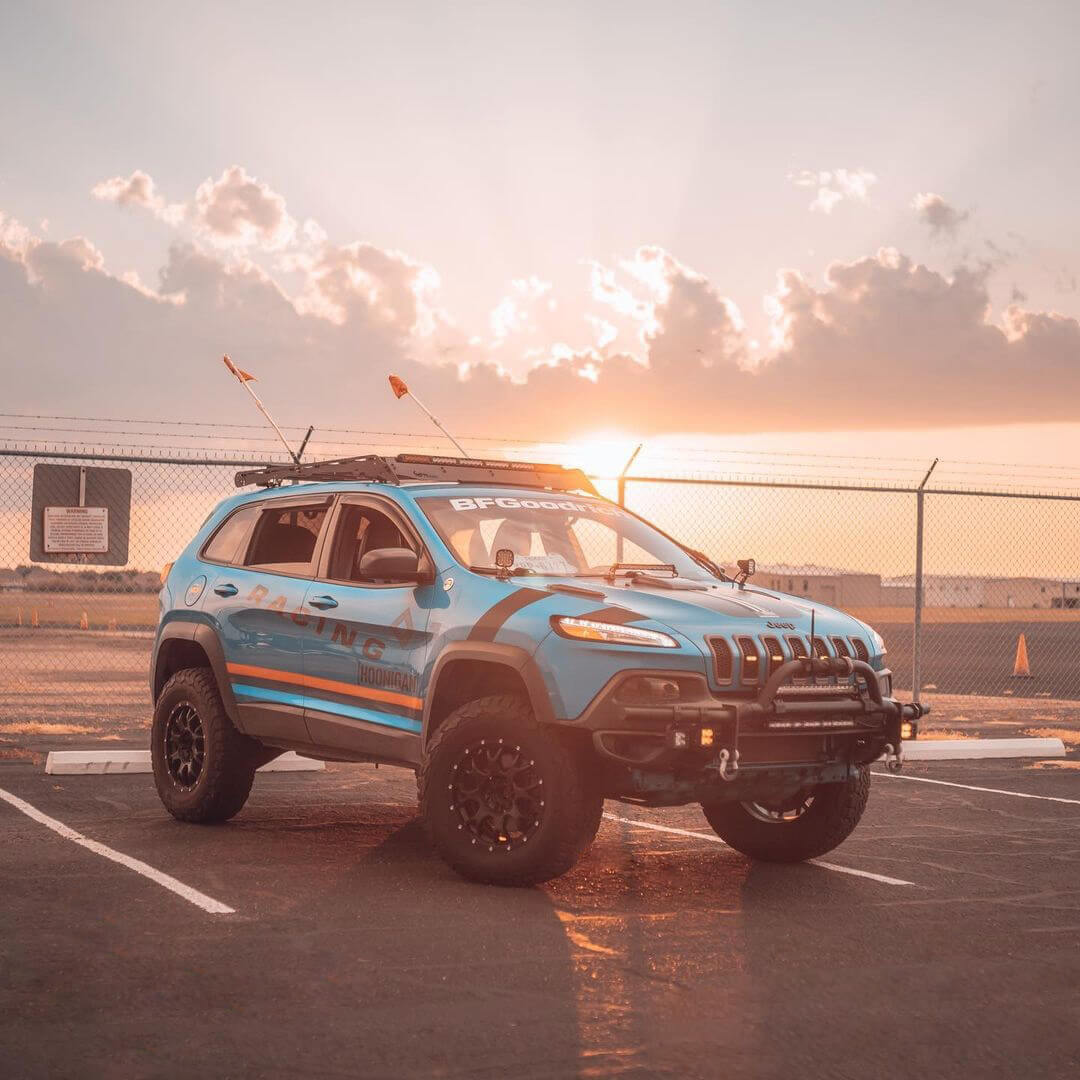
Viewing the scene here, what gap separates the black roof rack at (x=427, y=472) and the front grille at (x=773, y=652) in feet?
7.66

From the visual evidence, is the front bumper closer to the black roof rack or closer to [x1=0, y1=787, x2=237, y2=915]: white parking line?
[x1=0, y1=787, x2=237, y2=915]: white parking line

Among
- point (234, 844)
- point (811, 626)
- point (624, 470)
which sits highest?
point (624, 470)

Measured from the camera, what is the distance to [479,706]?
7180 mm

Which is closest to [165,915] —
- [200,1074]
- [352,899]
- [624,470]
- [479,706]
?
[352,899]

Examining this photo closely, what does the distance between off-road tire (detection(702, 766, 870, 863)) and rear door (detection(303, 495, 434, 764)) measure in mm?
1704

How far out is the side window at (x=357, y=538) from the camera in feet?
27.7

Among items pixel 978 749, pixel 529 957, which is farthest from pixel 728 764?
pixel 978 749

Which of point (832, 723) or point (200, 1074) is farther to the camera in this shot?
point (832, 723)

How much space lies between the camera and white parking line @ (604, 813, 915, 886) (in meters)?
7.69

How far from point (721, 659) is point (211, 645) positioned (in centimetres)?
349

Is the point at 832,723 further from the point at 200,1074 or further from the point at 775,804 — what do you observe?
the point at 200,1074

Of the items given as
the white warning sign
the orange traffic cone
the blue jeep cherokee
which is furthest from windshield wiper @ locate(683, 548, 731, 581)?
the orange traffic cone

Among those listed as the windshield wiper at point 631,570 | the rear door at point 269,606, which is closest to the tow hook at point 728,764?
the windshield wiper at point 631,570

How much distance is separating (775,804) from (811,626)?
4.28ft
